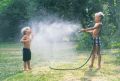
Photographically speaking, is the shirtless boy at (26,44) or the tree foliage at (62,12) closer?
the shirtless boy at (26,44)

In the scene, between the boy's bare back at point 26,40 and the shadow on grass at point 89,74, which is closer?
the shadow on grass at point 89,74

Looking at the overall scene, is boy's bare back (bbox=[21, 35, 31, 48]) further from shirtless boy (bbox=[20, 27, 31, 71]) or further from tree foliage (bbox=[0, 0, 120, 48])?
tree foliage (bbox=[0, 0, 120, 48])

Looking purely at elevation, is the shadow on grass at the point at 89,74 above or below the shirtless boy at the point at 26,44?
below

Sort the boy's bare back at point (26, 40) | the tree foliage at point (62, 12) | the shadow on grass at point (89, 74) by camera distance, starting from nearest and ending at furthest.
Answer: the shadow on grass at point (89, 74) → the boy's bare back at point (26, 40) → the tree foliage at point (62, 12)

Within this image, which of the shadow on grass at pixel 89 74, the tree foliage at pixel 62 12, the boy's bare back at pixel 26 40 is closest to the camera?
the shadow on grass at pixel 89 74

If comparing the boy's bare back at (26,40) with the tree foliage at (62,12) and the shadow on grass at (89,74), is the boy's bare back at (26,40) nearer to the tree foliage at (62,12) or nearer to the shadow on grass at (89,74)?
the shadow on grass at (89,74)

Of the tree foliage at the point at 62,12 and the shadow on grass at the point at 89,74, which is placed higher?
the tree foliage at the point at 62,12

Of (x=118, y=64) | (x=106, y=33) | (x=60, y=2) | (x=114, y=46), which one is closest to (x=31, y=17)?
(x=60, y=2)

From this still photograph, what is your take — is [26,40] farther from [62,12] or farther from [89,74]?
A: [62,12]

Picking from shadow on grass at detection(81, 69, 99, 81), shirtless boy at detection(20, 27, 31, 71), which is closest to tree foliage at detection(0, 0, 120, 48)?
shirtless boy at detection(20, 27, 31, 71)

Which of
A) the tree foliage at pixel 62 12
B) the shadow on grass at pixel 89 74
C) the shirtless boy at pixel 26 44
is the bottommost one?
the shadow on grass at pixel 89 74

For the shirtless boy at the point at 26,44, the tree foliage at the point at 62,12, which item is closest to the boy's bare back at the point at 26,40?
the shirtless boy at the point at 26,44

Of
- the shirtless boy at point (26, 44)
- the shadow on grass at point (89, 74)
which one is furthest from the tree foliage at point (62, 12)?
the shadow on grass at point (89, 74)

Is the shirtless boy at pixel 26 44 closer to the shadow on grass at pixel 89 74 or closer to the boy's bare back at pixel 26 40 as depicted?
the boy's bare back at pixel 26 40
